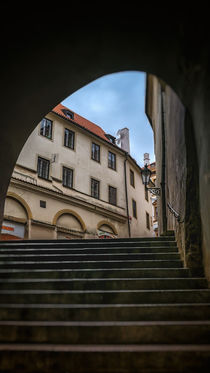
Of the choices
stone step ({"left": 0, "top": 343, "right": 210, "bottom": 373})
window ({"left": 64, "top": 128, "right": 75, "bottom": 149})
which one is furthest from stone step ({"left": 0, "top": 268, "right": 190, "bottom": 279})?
window ({"left": 64, "top": 128, "right": 75, "bottom": 149})

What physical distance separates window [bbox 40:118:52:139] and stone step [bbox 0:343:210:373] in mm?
16206

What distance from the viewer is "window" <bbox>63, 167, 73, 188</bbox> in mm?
18873

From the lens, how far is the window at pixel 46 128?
1830 cm

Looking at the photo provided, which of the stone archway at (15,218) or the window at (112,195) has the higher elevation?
the window at (112,195)

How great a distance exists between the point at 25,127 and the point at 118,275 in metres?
2.62

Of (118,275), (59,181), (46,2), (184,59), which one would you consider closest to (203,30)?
(184,59)

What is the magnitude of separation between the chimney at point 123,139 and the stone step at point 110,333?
998 inches

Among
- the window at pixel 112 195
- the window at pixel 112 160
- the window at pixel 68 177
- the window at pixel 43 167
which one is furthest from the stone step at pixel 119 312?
the window at pixel 112 160

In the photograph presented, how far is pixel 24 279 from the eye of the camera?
15.5 feet

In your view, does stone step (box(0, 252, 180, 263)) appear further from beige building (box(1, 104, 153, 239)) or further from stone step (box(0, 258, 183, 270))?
beige building (box(1, 104, 153, 239))

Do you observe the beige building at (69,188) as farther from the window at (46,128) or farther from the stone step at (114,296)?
the stone step at (114,296)

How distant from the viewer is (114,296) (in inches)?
161

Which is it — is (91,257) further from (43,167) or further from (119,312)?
(43,167)

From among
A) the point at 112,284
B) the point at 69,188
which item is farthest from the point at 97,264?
the point at 69,188
